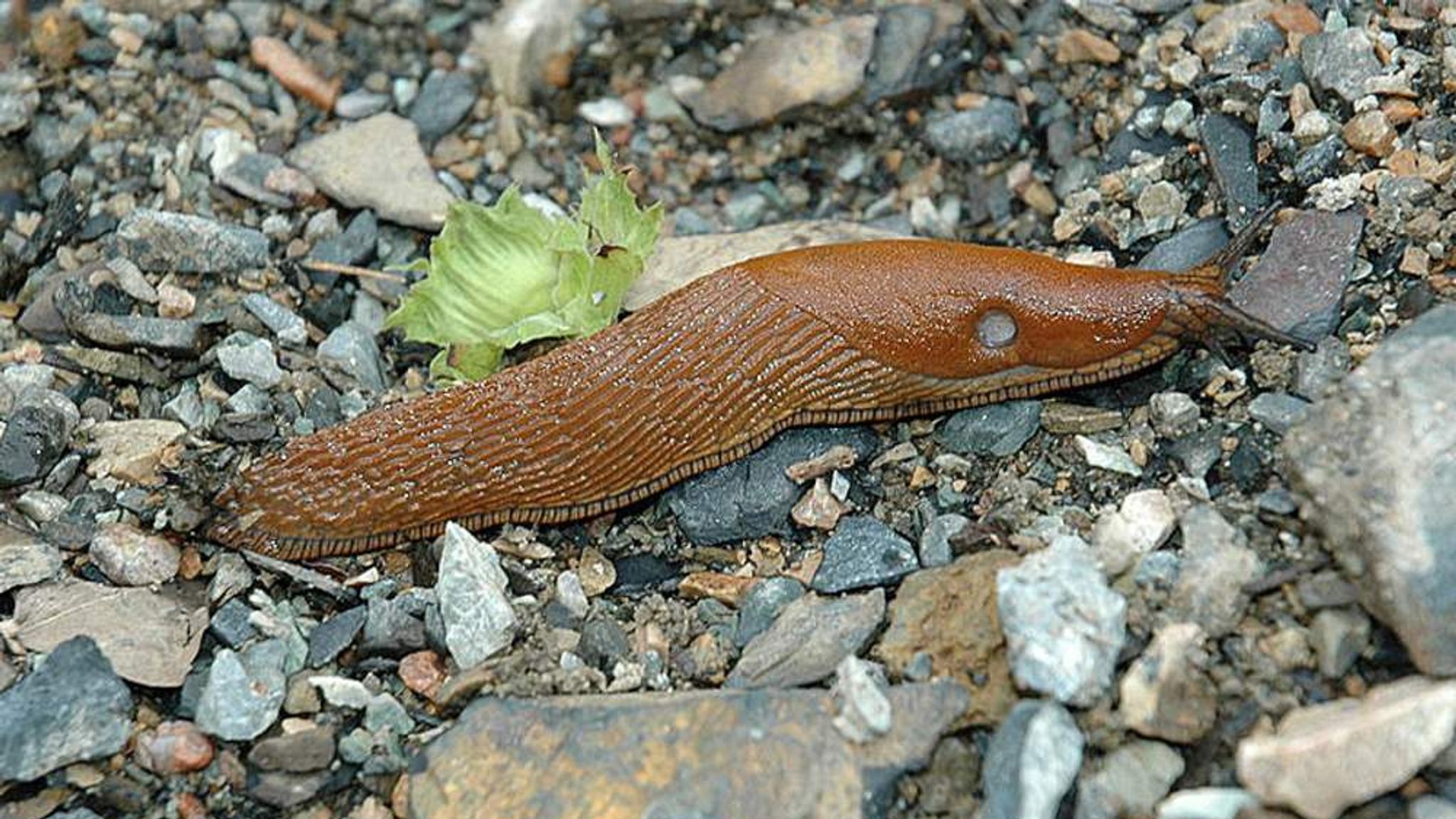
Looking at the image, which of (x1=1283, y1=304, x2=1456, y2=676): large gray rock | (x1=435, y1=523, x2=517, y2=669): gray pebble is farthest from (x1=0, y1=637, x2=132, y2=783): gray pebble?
(x1=1283, y1=304, x2=1456, y2=676): large gray rock

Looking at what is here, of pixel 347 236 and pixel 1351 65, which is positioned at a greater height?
pixel 1351 65

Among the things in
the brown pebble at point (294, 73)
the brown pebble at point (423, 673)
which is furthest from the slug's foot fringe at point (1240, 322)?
the brown pebble at point (294, 73)

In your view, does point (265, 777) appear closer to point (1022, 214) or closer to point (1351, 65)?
point (1022, 214)

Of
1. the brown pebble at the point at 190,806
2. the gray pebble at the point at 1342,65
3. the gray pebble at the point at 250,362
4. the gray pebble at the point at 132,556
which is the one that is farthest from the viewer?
the gray pebble at the point at 250,362

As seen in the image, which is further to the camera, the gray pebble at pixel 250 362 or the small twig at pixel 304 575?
the gray pebble at pixel 250 362

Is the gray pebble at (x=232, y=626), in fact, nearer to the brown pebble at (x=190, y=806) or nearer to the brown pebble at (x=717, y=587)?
the brown pebble at (x=190, y=806)

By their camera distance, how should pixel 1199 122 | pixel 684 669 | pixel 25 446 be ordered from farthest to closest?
1. pixel 1199 122
2. pixel 25 446
3. pixel 684 669

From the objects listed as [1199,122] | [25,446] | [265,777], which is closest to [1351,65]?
[1199,122]

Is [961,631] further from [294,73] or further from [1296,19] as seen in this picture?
[294,73]
